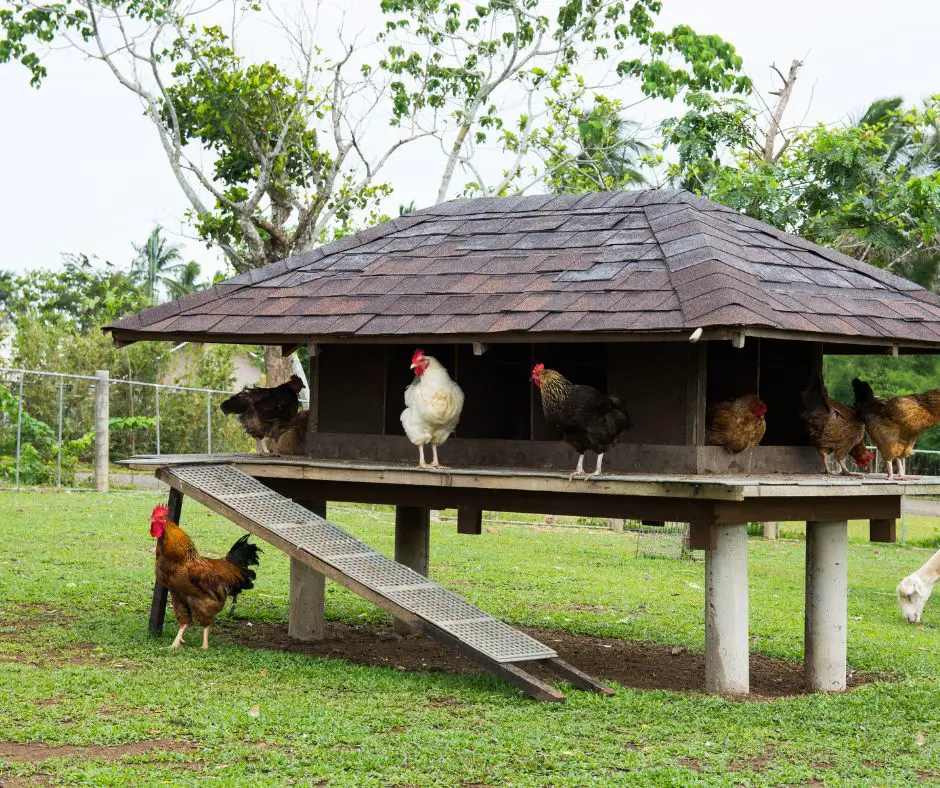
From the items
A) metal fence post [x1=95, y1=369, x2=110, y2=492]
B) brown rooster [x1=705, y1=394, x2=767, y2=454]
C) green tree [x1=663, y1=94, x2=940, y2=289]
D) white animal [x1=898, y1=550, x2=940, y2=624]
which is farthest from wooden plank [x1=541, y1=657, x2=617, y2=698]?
metal fence post [x1=95, y1=369, x2=110, y2=492]

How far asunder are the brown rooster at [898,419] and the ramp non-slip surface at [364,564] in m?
3.39

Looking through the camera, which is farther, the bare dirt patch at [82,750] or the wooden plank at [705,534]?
the wooden plank at [705,534]

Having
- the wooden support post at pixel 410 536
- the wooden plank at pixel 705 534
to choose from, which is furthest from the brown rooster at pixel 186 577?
the wooden plank at pixel 705 534

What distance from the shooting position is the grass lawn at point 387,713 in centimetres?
660

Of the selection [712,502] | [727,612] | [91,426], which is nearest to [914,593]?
[727,612]

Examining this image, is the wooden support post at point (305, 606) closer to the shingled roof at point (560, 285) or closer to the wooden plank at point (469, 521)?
the wooden plank at point (469, 521)

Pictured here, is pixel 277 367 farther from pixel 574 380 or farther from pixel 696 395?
pixel 696 395

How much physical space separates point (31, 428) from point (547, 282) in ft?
53.3

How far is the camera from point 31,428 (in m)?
22.9

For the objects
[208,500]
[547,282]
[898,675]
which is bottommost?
[898,675]

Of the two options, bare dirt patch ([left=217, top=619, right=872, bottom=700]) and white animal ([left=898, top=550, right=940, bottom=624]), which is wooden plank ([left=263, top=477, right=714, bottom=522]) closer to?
bare dirt patch ([left=217, top=619, right=872, bottom=700])

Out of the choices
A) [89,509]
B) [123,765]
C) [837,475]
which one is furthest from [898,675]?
[89,509]

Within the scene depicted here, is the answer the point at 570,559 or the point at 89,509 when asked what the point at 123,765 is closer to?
the point at 570,559

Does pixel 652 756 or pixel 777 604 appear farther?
pixel 777 604
